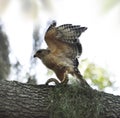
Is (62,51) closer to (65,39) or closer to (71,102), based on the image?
(65,39)

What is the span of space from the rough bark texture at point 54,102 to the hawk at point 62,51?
5.8 inches

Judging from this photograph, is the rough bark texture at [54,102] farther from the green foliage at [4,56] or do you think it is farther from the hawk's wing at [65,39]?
the green foliage at [4,56]

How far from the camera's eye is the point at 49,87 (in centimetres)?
434

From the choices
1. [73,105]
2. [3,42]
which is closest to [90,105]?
[73,105]

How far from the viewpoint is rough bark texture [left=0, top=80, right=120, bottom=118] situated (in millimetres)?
4105

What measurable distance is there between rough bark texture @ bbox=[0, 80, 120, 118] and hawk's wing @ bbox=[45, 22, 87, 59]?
35 centimetres

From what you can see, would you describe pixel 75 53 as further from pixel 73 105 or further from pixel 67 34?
pixel 73 105

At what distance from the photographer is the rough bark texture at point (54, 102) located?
411cm

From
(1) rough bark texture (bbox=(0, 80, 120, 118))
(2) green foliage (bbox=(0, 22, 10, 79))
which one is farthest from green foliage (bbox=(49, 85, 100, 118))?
(2) green foliage (bbox=(0, 22, 10, 79))

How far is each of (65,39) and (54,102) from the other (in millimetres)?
603

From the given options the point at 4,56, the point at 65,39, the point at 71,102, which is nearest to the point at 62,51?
the point at 65,39

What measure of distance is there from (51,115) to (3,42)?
9.39 feet

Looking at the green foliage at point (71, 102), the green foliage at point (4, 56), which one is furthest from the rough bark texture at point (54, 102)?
the green foliage at point (4, 56)

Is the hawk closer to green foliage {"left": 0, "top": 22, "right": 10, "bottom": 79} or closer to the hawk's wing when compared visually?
the hawk's wing
